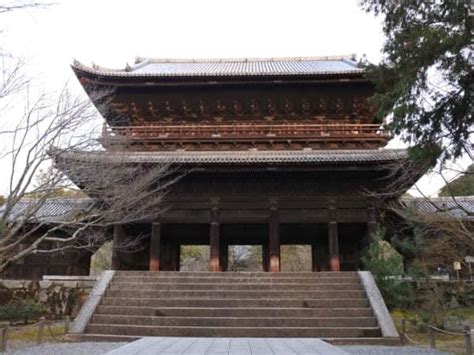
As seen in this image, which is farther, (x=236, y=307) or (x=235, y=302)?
(x=235, y=302)

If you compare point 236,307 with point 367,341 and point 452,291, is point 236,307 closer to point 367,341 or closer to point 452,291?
point 367,341

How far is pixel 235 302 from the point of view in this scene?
11188 millimetres

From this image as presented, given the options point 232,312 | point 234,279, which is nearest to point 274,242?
point 234,279

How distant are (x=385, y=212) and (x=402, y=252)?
9.24ft

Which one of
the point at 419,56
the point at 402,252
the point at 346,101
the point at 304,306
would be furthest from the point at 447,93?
the point at 346,101

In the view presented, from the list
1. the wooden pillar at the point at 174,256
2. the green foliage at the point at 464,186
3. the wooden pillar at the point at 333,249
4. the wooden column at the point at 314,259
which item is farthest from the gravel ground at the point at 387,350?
the wooden pillar at the point at 174,256

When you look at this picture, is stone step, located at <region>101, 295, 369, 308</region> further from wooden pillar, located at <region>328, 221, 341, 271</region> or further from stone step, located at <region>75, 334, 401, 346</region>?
wooden pillar, located at <region>328, 221, 341, 271</region>

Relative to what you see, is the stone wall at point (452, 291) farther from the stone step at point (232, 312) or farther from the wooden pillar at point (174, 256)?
the wooden pillar at point (174, 256)

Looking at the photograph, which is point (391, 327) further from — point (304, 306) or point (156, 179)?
point (156, 179)

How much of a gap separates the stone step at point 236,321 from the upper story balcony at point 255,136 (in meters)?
7.73

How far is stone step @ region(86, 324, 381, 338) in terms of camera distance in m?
9.70

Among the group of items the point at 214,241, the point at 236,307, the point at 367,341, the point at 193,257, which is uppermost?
the point at 193,257

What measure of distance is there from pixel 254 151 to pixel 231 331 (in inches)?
315

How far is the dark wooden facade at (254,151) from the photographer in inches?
594
